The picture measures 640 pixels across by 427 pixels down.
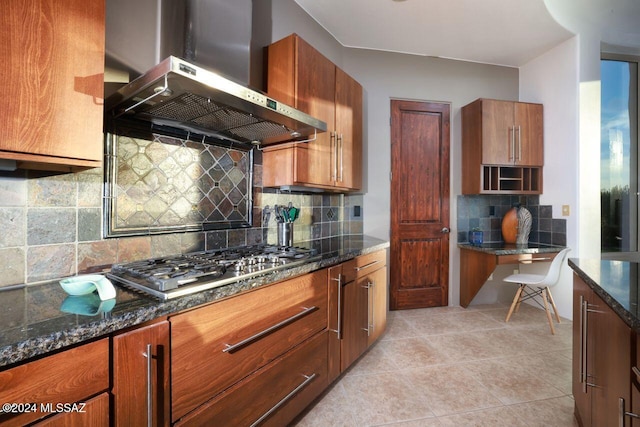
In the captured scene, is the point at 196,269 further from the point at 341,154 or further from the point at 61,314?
the point at 341,154

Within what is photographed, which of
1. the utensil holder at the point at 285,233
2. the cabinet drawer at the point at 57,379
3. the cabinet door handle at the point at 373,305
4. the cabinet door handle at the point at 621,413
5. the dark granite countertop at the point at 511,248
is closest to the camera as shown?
the cabinet drawer at the point at 57,379

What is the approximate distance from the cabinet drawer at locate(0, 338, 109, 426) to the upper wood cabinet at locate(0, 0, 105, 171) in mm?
575

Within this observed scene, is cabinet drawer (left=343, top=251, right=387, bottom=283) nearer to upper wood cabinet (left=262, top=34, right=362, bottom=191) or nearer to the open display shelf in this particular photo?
upper wood cabinet (left=262, top=34, right=362, bottom=191)

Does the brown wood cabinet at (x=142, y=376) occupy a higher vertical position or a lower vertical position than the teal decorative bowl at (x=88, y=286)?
lower

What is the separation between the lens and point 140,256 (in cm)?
140

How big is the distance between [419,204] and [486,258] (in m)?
0.87

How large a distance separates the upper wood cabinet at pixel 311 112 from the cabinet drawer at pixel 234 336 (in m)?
0.78

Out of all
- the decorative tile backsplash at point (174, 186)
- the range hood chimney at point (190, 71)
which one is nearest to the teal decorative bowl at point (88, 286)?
the decorative tile backsplash at point (174, 186)

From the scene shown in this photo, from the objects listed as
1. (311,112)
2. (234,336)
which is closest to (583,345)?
(234,336)

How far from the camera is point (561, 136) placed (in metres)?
3.08

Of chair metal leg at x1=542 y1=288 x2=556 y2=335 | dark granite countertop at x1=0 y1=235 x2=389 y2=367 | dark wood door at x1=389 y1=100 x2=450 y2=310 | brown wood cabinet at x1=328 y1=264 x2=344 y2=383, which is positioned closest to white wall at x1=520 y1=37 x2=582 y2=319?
chair metal leg at x1=542 y1=288 x2=556 y2=335

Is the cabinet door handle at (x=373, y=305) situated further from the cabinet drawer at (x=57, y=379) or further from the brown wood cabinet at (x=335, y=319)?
the cabinet drawer at (x=57, y=379)

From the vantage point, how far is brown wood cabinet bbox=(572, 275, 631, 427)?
95cm

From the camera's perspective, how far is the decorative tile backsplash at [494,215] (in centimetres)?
331
